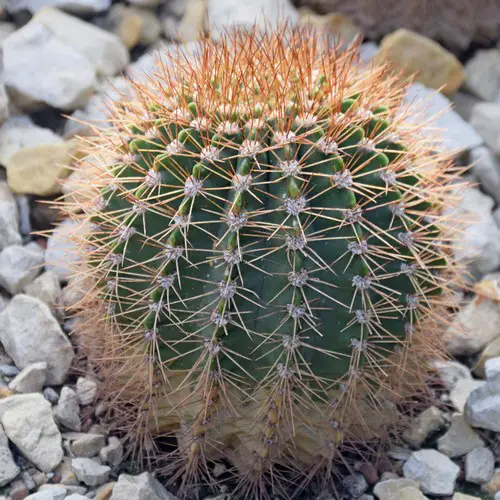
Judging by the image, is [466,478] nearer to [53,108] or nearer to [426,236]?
[426,236]

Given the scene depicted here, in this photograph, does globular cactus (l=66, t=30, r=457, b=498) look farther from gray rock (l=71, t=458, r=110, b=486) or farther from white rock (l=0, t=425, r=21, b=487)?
white rock (l=0, t=425, r=21, b=487)

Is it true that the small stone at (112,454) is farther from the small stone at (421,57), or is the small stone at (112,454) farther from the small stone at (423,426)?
the small stone at (421,57)

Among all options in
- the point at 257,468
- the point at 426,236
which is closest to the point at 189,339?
the point at 257,468

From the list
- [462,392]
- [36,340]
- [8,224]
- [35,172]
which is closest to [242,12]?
[35,172]

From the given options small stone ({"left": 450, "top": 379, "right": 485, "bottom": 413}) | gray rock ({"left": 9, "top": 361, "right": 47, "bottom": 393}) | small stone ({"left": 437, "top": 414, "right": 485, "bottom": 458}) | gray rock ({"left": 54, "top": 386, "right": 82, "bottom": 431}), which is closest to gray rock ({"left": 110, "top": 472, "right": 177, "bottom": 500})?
gray rock ({"left": 54, "top": 386, "right": 82, "bottom": 431})

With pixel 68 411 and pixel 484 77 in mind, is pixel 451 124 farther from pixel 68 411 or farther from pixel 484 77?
pixel 68 411
